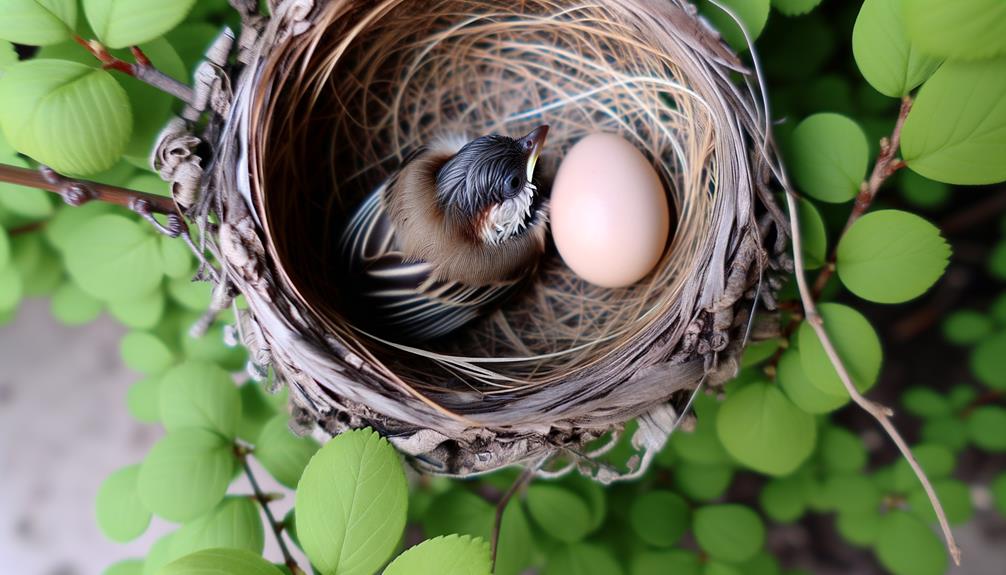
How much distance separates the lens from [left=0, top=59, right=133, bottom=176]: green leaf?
502 millimetres

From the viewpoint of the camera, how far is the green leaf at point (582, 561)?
27.8 inches

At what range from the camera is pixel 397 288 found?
0.81 meters

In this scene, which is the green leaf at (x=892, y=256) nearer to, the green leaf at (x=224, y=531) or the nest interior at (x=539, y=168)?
the nest interior at (x=539, y=168)

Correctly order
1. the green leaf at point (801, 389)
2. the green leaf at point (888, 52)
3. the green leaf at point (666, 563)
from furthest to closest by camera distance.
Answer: the green leaf at point (666, 563) < the green leaf at point (801, 389) < the green leaf at point (888, 52)

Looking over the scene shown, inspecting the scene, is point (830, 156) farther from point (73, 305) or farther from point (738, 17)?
point (73, 305)

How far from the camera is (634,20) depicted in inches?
27.1

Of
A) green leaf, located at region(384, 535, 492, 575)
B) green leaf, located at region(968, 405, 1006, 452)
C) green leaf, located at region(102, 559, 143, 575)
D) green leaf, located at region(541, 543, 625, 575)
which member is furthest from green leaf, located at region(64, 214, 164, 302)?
green leaf, located at region(968, 405, 1006, 452)

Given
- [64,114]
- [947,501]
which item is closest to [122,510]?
[64,114]

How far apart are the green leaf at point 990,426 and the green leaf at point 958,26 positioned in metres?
0.60

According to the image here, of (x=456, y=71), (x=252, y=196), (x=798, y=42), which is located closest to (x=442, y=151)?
(x=456, y=71)

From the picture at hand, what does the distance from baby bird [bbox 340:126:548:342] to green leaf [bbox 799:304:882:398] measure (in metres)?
0.38

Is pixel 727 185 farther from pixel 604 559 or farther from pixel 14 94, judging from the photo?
pixel 14 94

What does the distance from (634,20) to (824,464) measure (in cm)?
61

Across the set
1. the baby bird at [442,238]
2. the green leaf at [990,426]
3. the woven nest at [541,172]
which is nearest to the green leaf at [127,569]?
the woven nest at [541,172]
